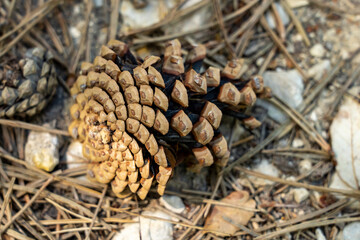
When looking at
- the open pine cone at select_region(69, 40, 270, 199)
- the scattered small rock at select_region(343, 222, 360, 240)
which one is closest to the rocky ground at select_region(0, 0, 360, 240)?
the scattered small rock at select_region(343, 222, 360, 240)

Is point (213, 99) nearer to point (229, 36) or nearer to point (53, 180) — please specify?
point (229, 36)

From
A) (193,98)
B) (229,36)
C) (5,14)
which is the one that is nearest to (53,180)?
(193,98)

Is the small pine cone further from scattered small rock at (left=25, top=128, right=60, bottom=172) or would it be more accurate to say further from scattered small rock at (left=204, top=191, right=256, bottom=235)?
scattered small rock at (left=204, top=191, right=256, bottom=235)

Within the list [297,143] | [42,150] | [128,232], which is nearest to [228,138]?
[297,143]

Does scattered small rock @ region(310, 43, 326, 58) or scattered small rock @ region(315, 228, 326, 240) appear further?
scattered small rock @ region(310, 43, 326, 58)

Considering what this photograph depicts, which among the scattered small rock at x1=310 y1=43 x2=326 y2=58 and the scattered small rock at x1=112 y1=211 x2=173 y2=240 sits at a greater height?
the scattered small rock at x1=310 y1=43 x2=326 y2=58

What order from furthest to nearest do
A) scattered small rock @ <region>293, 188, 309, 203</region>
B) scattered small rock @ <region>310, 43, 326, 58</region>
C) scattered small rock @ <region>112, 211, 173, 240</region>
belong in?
scattered small rock @ <region>310, 43, 326, 58</region> < scattered small rock @ <region>293, 188, 309, 203</region> < scattered small rock @ <region>112, 211, 173, 240</region>

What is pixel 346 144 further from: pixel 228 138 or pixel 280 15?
pixel 280 15

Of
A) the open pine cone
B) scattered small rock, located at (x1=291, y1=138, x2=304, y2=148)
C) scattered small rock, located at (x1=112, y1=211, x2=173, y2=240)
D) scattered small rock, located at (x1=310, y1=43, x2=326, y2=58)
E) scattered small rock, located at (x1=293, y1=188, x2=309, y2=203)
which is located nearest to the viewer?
the open pine cone
